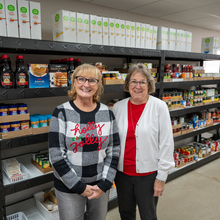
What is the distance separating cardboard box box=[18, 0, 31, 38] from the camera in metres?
1.78

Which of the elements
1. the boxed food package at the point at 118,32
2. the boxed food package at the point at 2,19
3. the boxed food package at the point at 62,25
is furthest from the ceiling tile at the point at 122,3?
the boxed food package at the point at 2,19

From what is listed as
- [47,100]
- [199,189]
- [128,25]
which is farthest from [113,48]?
[199,189]

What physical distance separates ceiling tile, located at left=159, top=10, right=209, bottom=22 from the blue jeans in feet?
9.73

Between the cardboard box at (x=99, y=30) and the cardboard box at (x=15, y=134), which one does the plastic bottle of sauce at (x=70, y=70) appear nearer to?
the cardboard box at (x=99, y=30)

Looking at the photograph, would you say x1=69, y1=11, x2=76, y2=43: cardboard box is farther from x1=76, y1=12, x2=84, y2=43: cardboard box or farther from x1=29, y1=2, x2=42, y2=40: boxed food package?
x1=29, y1=2, x2=42, y2=40: boxed food package

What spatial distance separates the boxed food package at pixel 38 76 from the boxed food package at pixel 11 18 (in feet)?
0.98

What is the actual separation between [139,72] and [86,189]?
36.7 inches

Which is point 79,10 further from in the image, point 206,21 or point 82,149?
point 206,21

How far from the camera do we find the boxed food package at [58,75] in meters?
2.01

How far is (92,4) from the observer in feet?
9.12

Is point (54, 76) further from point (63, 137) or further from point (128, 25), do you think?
point (128, 25)

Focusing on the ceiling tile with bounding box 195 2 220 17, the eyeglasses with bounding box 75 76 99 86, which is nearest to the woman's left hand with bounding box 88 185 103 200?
the eyeglasses with bounding box 75 76 99 86

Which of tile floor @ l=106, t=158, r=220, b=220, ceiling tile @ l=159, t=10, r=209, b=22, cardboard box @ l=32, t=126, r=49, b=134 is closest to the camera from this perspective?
cardboard box @ l=32, t=126, r=49, b=134

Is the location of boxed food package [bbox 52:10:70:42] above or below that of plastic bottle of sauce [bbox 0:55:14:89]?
above
